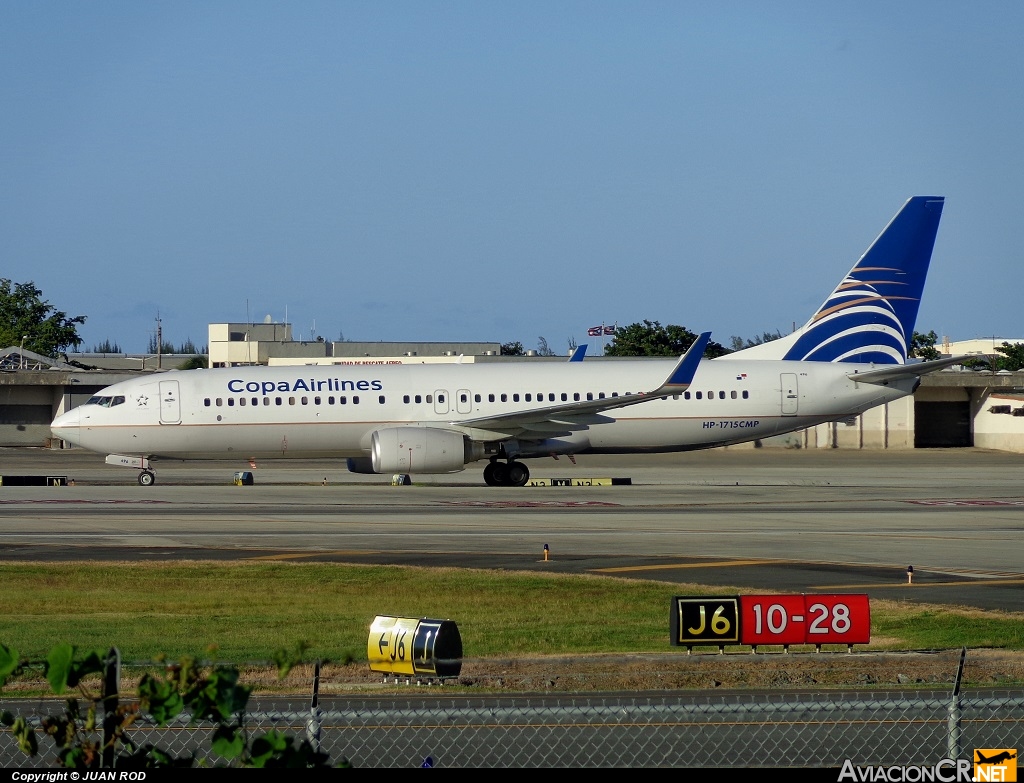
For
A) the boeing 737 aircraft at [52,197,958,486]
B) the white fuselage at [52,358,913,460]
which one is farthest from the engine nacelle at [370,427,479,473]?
the white fuselage at [52,358,913,460]

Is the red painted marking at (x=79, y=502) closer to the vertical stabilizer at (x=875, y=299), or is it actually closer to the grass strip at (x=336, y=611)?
the grass strip at (x=336, y=611)

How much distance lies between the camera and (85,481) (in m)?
44.6

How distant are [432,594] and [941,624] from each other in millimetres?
7663

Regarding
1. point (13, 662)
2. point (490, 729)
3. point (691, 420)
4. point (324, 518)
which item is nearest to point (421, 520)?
point (324, 518)

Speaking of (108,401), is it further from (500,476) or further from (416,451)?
(500,476)

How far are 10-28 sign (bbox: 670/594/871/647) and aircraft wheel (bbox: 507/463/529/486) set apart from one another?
27.8 m

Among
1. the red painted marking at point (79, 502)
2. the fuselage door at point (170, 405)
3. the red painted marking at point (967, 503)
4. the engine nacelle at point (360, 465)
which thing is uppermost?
the fuselage door at point (170, 405)

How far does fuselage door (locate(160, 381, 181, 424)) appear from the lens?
40938 mm

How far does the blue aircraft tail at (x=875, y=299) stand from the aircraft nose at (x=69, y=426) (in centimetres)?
2518

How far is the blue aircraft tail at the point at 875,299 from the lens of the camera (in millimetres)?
44750

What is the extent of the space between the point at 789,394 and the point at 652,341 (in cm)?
5674

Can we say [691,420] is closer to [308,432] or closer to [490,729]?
[308,432]

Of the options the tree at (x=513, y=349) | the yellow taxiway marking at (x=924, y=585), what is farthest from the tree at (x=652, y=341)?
the yellow taxiway marking at (x=924, y=585)

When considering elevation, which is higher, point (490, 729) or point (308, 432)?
point (308, 432)
